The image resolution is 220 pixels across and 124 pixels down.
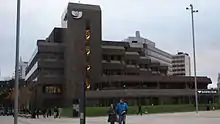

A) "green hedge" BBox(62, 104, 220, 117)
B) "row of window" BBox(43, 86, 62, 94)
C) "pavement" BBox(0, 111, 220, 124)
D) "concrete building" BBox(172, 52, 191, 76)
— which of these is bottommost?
"green hedge" BBox(62, 104, 220, 117)

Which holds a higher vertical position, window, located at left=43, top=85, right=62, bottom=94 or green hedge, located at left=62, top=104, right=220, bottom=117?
window, located at left=43, top=85, right=62, bottom=94

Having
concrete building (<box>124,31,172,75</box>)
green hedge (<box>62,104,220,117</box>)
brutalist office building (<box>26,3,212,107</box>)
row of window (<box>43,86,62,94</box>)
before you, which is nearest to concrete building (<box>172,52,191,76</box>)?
concrete building (<box>124,31,172,75</box>)

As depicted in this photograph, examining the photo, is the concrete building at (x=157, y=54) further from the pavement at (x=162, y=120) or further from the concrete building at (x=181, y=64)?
the pavement at (x=162, y=120)

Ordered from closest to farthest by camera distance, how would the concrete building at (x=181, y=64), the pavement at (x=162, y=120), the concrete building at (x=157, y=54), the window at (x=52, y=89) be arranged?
the pavement at (x=162, y=120)
the window at (x=52, y=89)
the concrete building at (x=157, y=54)
the concrete building at (x=181, y=64)

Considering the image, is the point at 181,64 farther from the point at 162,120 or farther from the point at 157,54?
the point at 162,120

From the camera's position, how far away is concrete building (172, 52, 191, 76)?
7205 inches

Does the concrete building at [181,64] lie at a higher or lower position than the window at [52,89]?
higher

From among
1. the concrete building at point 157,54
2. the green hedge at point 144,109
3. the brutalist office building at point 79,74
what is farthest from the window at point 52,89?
the concrete building at point 157,54

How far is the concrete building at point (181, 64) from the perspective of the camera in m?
183

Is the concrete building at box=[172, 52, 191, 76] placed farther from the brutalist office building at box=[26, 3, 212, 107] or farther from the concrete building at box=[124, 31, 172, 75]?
the brutalist office building at box=[26, 3, 212, 107]

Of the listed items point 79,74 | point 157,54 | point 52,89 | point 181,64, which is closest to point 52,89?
point 52,89

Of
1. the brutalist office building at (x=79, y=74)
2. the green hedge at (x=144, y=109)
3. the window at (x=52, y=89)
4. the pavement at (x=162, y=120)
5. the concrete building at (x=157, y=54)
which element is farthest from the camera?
the concrete building at (x=157, y=54)

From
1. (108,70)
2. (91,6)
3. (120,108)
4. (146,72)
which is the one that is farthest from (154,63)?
(120,108)

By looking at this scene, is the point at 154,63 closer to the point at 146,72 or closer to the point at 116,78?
the point at 146,72
